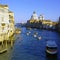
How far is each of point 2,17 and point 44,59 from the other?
15.6 m

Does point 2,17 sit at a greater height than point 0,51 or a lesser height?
greater

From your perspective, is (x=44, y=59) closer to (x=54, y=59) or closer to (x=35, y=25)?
(x=54, y=59)

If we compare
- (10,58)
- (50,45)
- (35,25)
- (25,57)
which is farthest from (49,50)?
(35,25)

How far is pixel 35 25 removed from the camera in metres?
172


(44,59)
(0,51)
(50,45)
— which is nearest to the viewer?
(44,59)

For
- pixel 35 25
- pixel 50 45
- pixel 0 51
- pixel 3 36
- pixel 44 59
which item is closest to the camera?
pixel 44 59

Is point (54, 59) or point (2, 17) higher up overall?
point (2, 17)

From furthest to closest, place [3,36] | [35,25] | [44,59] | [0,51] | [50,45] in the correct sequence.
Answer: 1. [35,25]
2. [3,36]
3. [50,45]
4. [0,51]
5. [44,59]

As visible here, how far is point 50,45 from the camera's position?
35.5 metres

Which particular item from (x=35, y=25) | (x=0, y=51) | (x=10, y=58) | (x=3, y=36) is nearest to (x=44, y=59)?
(x=10, y=58)

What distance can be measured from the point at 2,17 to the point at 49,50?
13552 mm

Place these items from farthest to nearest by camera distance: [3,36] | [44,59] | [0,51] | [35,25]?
[35,25]
[3,36]
[0,51]
[44,59]

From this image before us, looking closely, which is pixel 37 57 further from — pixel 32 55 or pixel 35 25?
pixel 35 25

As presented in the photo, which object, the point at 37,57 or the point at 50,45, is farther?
the point at 50,45
